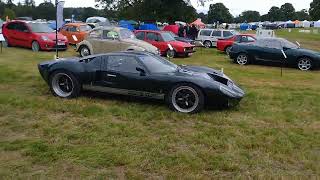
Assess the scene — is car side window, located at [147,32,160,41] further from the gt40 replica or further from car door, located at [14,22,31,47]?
the gt40 replica

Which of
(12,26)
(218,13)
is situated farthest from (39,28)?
(218,13)

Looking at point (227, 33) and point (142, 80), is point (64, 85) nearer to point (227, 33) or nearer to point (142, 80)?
point (142, 80)

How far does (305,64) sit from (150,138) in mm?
11926

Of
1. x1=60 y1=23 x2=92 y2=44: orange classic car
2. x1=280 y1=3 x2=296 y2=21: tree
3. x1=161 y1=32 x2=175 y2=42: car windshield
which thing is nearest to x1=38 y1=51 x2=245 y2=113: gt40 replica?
x1=161 y1=32 x2=175 y2=42: car windshield

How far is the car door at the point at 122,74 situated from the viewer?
27.9ft

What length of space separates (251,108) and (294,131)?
180 centimetres

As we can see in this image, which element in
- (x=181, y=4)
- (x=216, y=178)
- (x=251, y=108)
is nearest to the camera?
(x=216, y=178)

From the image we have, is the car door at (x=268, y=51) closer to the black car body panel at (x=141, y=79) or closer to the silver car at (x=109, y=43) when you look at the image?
the silver car at (x=109, y=43)

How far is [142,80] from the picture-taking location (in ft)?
Result: 27.6

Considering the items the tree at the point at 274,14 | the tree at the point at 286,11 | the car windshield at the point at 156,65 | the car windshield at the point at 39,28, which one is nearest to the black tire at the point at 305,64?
the car windshield at the point at 156,65

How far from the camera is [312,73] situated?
1569 cm

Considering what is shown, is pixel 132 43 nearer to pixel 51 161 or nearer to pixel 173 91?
pixel 173 91

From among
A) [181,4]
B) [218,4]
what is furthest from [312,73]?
[218,4]

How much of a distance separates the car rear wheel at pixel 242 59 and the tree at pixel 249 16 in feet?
432
